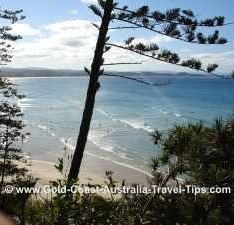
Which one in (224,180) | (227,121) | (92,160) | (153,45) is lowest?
(92,160)

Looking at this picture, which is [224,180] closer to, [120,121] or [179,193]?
[179,193]

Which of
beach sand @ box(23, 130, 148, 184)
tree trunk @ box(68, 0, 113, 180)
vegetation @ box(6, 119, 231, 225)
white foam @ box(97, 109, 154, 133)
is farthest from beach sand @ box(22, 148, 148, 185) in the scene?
vegetation @ box(6, 119, 231, 225)

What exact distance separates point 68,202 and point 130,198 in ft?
5.75

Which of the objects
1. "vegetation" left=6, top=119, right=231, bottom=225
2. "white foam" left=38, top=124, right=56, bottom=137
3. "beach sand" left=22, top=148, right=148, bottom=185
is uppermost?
"vegetation" left=6, top=119, right=231, bottom=225

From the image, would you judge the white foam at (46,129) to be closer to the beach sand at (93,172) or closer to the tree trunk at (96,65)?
the beach sand at (93,172)

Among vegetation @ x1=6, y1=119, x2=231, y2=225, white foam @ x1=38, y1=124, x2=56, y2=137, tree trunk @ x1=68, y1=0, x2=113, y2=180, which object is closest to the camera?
vegetation @ x1=6, y1=119, x2=231, y2=225

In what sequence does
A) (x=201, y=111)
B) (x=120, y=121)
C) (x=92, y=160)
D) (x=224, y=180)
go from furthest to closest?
(x=201, y=111) → (x=120, y=121) → (x=92, y=160) → (x=224, y=180)

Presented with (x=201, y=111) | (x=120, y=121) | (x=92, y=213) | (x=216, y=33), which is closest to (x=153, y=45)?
(x=216, y=33)

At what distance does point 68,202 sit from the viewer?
4504 mm

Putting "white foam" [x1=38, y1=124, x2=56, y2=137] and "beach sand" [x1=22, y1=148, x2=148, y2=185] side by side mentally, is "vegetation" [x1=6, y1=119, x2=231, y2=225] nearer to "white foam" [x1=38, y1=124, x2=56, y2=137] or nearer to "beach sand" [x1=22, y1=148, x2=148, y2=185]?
"beach sand" [x1=22, y1=148, x2=148, y2=185]

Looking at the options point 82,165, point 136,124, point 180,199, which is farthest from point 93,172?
point 180,199

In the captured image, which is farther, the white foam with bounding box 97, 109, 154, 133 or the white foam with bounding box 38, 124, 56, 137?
the white foam with bounding box 97, 109, 154, 133

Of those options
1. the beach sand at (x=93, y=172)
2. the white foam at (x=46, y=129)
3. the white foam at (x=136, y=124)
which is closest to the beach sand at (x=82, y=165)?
the beach sand at (x=93, y=172)

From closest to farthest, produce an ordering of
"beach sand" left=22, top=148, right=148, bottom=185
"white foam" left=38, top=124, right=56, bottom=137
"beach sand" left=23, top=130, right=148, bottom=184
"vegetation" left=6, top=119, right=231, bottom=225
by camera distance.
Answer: "vegetation" left=6, top=119, right=231, bottom=225 < "beach sand" left=22, top=148, right=148, bottom=185 < "beach sand" left=23, top=130, right=148, bottom=184 < "white foam" left=38, top=124, right=56, bottom=137
